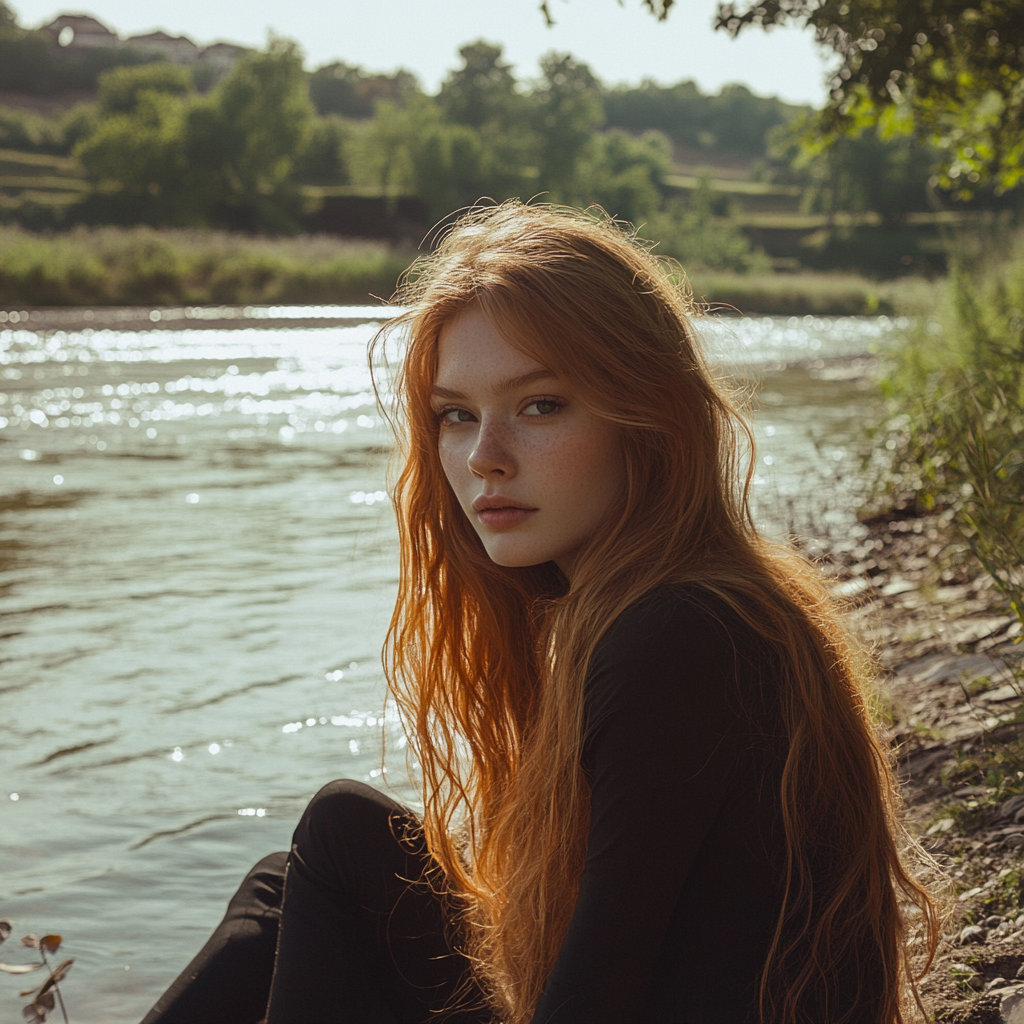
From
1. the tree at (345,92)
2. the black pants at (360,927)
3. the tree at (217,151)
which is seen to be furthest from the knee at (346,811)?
the tree at (345,92)

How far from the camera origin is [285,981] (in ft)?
6.09

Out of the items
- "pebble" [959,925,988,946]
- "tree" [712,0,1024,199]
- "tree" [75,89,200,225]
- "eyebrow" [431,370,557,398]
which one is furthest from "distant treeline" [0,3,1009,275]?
"eyebrow" [431,370,557,398]

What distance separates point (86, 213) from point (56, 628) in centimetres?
5095

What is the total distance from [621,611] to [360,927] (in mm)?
1026

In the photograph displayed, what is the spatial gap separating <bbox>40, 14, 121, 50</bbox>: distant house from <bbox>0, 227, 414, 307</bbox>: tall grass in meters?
106

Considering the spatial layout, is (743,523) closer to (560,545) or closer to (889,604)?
(560,545)

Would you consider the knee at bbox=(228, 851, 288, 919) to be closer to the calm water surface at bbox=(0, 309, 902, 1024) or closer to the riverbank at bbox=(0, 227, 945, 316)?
the calm water surface at bbox=(0, 309, 902, 1024)

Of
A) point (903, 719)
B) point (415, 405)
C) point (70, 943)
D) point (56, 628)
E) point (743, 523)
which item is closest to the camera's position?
point (743, 523)

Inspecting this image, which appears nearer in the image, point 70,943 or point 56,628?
point 70,943

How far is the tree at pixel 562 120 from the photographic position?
69.1 metres

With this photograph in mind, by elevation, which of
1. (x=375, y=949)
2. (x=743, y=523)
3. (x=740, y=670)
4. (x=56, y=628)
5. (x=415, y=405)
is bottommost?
(x=56, y=628)

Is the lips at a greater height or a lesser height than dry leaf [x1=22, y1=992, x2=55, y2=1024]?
greater

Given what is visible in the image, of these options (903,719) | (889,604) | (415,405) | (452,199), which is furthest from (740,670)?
(452,199)

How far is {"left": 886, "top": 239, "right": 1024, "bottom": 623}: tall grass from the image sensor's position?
3.30 m
